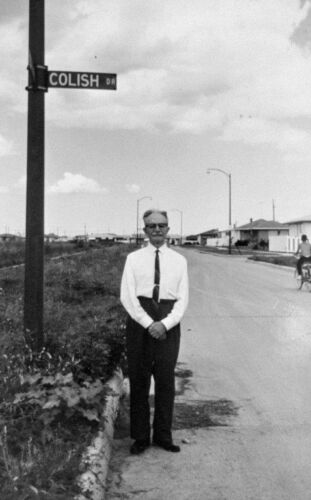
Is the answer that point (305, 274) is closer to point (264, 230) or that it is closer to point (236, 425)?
point (236, 425)

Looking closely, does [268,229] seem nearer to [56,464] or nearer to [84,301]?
[84,301]

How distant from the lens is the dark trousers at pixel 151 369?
4.82 meters

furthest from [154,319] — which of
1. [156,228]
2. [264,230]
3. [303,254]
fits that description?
[264,230]

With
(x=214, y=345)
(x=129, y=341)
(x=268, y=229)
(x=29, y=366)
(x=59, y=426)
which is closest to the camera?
(x=59, y=426)

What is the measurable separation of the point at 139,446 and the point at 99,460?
672 millimetres

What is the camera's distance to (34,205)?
5988 millimetres

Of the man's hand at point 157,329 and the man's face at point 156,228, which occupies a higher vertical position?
the man's face at point 156,228

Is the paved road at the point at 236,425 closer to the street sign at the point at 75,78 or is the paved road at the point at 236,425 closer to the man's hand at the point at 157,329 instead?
the man's hand at the point at 157,329

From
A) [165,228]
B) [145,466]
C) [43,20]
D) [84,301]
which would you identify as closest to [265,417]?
[145,466]

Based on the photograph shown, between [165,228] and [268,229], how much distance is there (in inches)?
3832

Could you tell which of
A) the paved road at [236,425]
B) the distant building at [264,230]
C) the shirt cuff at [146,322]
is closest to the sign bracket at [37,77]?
the shirt cuff at [146,322]

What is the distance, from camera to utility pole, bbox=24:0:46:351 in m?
5.98

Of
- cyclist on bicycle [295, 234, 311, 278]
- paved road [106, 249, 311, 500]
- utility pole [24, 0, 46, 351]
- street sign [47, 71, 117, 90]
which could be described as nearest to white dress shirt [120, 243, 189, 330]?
paved road [106, 249, 311, 500]

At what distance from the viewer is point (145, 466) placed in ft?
14.9
